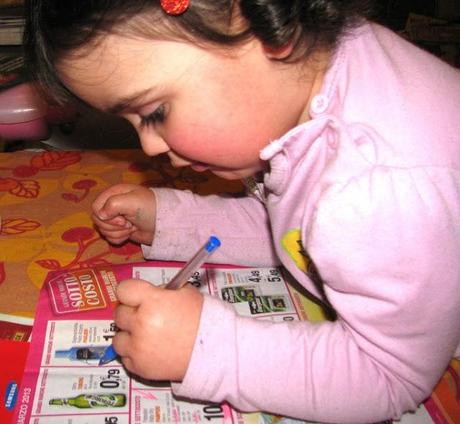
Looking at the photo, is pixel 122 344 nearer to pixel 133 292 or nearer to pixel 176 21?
pixel 133 292

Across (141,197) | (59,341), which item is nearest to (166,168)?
(141,197)

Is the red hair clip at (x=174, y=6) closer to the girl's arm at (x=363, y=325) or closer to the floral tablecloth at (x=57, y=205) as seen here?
the girl's arm at (x=363, y=325)

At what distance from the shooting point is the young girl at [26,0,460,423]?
0.38 metres

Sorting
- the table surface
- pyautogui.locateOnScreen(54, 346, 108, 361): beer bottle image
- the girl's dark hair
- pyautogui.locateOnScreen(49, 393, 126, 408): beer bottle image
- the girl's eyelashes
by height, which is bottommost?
pyautogui.locateOnScreen(49, 393, 126, 408): beer bottle image

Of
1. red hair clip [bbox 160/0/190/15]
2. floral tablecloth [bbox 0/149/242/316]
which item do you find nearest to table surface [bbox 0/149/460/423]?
floral tablecloth [bbox 0/149/242/316]

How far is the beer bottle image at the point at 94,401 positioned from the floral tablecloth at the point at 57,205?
0.12 meters

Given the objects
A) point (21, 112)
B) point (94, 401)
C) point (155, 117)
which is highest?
point (155, 117)

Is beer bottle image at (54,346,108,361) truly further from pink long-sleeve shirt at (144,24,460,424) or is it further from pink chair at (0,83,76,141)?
pink chair at (0,83,76,141)

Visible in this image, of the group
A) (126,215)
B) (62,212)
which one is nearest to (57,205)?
(62,212)

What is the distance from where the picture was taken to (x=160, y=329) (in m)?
0.43

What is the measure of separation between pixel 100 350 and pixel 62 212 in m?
0.23

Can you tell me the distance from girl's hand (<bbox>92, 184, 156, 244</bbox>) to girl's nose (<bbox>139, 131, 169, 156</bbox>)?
159 mm

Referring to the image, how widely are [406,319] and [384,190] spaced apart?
0.10m

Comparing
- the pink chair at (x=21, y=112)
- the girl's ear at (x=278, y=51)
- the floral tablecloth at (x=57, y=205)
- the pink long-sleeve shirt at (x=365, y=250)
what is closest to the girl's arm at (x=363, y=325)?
the pink long-sleeve shirt at (x=365, y=250)
